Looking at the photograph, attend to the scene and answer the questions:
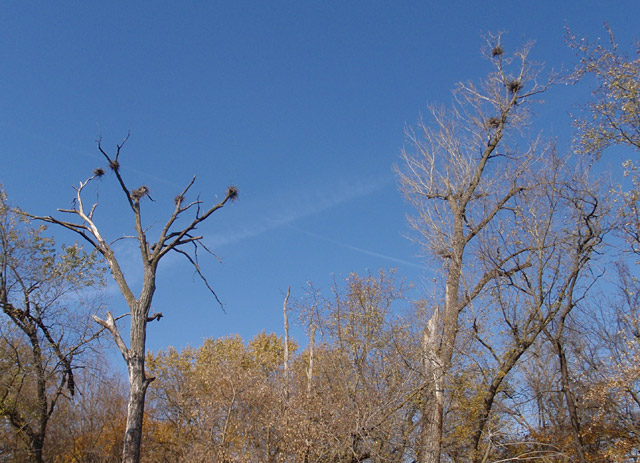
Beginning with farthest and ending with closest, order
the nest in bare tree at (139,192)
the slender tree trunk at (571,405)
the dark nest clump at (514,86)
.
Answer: the dark nest clump at (514,86) < the slender tree trunk at (571,405) < the nest in bare tree at (139,192)

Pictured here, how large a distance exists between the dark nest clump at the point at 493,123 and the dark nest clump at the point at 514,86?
1008 mm

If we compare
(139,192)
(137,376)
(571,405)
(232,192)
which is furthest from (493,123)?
(137,376)

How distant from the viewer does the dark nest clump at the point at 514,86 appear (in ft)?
52.3

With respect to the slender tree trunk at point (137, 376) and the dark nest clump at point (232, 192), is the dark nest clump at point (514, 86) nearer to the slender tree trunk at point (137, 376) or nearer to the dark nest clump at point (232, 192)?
the dark nest clump at point (232, 192)

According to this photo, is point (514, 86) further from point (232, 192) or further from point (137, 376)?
point (137, 376)

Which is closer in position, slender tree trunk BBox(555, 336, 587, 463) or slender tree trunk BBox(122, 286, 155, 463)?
slender tree trunk BBox(122, 286, 155, 463)

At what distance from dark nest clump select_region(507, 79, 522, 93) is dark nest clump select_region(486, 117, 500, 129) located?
101 centimetres

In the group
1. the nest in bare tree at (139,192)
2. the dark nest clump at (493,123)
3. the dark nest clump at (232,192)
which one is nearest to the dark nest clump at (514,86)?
the dark nest clump at (493,123)

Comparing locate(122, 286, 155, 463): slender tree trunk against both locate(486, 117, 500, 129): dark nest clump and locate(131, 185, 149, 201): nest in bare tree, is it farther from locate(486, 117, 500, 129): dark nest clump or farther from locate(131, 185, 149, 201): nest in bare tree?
locate(486, 117, 500, 129): dark nest clump

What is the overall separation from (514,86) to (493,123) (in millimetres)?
1267

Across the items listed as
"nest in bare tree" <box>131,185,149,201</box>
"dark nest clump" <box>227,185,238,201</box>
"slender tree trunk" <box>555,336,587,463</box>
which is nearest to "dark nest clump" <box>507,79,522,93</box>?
"slender tree trunk" <box>555,336,587,463</box>

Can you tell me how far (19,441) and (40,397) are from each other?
8.46ft

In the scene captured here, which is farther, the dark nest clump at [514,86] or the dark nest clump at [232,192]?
the dark nest clump at [514,86]

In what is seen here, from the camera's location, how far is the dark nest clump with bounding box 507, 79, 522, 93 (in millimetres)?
15953
